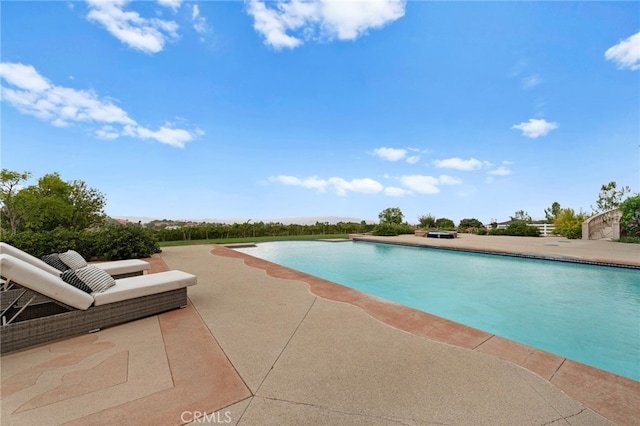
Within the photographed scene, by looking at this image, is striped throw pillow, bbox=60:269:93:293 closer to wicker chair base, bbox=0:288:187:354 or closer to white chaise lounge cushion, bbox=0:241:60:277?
wicker chair base, bbox=0:288:187:354

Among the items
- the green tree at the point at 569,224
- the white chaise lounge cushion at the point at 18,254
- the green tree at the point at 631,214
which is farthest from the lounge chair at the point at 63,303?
the green tree at the point at 569,224

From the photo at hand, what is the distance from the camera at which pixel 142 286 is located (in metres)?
3.13

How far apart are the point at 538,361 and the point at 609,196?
76.3 ft

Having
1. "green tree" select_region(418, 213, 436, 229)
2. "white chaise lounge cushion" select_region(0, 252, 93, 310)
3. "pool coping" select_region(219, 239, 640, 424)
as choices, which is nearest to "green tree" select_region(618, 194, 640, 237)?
"green tree" select_region(418, 213, 436, 229)

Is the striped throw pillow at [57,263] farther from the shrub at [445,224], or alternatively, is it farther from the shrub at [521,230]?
the shrub at [445,224]

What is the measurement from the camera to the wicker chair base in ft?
7.64

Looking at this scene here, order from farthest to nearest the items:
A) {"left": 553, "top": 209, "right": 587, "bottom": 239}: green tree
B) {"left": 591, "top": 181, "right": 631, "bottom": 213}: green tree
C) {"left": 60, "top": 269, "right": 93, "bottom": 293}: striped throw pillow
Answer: {"left": 591, "top": 181, "right": 631, "bottom": 213}: green tree → {"left": 553, "top": 209, "right": 587, "bottom": 239}: green tree → {"left": 60, "top": 269, "right": 93, "bottom": 293}: striped throw pillow

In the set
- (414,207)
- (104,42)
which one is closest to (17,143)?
(104,42)

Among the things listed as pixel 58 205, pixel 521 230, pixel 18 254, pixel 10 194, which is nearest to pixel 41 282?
pixel 18 254

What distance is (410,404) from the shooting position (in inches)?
63.1

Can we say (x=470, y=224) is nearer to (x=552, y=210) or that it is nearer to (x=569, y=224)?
(x=569, y=224)

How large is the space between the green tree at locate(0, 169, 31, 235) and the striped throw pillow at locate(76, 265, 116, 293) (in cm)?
1398

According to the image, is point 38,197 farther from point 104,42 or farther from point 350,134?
point 350,134

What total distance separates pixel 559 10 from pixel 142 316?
44.7 feet
